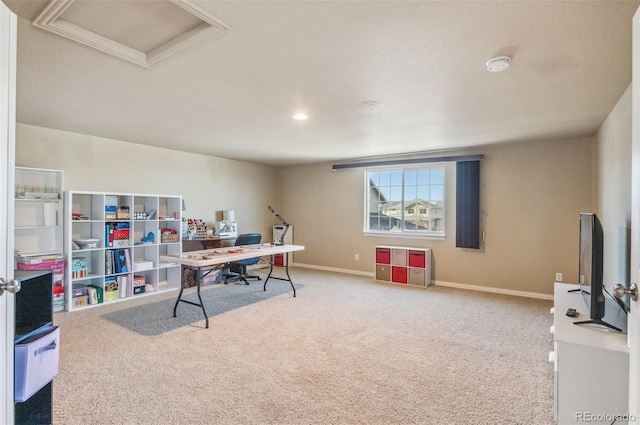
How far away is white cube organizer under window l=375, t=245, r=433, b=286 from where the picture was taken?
5324mm

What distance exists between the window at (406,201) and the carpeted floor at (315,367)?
1.80 metres

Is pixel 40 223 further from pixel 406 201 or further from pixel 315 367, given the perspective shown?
pixel 406 201

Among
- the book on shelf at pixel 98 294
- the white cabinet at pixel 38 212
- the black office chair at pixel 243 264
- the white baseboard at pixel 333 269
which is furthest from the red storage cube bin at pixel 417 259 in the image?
the white cabinet at pixel 38 212

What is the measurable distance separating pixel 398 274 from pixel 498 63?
155 inches

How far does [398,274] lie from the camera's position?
18.2ft

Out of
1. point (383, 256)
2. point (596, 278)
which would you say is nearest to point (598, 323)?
point (596, 278)

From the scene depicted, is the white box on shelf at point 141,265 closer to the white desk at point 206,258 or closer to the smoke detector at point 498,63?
the white desk at point 206,258

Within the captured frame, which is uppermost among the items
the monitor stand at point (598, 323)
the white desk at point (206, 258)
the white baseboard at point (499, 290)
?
the white desk at point (206, 258)

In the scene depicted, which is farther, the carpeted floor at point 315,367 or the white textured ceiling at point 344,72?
the carpeted floor at point 315,367

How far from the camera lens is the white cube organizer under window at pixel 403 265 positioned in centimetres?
532

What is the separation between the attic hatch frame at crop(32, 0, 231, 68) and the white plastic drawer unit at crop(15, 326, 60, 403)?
5.22 ft

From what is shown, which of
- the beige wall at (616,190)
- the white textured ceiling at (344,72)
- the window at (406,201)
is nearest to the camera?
the white textured ceiling at (344,72)

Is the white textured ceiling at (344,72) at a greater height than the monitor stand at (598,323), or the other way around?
the white textured ceiling at (344,72)

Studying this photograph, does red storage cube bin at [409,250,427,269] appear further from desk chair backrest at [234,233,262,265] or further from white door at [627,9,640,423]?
white door at [627,9,640,423]
